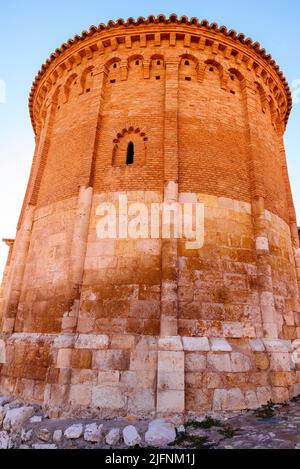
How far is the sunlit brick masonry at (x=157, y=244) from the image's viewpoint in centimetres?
574

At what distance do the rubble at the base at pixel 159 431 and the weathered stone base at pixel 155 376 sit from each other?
0.21m

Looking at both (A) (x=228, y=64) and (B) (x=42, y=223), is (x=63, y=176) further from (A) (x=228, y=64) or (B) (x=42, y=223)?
(A) (x=228, y=64)

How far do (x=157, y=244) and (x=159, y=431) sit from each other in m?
3.46

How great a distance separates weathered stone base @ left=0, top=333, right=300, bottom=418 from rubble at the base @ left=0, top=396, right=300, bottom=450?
21 cm

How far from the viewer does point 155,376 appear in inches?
219

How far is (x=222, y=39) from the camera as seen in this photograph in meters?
8.98

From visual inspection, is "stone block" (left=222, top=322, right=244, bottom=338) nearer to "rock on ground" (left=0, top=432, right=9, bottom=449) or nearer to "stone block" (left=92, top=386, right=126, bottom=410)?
"stone block" (left=92, top=386, right=126, bottom=410)

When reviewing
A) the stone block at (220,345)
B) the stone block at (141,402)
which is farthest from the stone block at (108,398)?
the stone block at (220,345)

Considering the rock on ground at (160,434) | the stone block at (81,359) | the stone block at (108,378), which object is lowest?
the rock on ground at (160,434)

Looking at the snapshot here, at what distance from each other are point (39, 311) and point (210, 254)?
4.18m

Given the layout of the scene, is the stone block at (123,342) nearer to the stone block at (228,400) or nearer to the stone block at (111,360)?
the stone block at (111,360)

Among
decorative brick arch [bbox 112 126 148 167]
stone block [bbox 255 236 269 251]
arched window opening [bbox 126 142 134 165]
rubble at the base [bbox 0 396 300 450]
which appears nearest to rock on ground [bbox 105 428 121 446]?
rubble at the base [bbox 0 396 300 450]

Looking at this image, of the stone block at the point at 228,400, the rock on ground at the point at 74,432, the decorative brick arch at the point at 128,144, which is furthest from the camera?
the decorative brick arch at the point at 128,144

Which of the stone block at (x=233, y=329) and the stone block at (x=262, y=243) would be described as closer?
the stone block at (x=233, y=329)
